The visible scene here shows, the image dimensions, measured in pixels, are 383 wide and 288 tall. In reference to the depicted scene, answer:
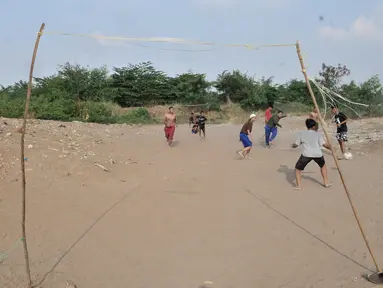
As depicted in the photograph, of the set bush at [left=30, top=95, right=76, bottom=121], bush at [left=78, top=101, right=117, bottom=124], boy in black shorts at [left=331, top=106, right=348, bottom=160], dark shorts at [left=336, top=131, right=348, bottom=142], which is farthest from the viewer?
bush at [left=78, top=101, right=117, bottom=124]

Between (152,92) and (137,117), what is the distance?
25.6ft

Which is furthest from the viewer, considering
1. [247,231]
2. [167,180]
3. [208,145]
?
[208,145]

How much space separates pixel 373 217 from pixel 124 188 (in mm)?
4499

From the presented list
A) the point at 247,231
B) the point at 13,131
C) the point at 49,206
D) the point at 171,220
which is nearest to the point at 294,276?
the point at 247,231

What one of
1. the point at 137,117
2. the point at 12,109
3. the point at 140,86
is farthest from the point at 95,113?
the point at 140,86

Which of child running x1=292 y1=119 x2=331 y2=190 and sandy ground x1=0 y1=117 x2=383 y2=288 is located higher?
child running x1=292 y1=119 x2=331 y2=190

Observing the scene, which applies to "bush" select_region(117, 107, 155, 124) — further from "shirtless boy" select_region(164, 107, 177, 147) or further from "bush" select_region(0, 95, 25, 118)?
"shirtless boy" select_region(164, 107, 177, 147)

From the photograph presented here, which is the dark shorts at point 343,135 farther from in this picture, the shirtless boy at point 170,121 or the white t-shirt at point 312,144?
the shirtless boy at point 170,121

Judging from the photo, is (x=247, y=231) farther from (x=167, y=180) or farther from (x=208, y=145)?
(x=208, y=145)

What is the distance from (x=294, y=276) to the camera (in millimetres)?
4824

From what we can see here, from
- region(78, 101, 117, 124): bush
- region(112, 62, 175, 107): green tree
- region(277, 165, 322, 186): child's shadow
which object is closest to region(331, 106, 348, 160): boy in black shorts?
region(277, 165, 322, 186): child's shadow

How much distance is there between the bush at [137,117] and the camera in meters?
29.0

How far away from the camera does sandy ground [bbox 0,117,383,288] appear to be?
4914mm

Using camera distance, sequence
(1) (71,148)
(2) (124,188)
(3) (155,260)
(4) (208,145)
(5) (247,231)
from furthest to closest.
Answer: (4) (208,145)
(1) (71,148)
(2) (124,188)
(5) (247,231)
(3) (155,260)
